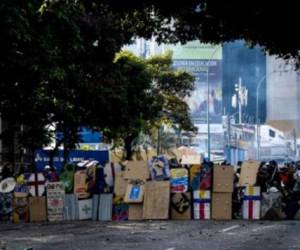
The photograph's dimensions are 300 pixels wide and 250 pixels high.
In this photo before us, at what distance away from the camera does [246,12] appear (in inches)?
271

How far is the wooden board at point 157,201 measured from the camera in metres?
20.2

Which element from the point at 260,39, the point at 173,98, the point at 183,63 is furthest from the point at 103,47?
the point at 183,63

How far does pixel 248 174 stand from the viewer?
20812mm

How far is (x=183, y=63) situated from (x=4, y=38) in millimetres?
82765

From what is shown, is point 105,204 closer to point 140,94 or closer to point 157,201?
point 157,201

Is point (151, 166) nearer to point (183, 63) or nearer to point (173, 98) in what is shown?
point (173, 98)

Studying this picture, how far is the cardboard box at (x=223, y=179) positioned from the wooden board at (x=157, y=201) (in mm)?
1357

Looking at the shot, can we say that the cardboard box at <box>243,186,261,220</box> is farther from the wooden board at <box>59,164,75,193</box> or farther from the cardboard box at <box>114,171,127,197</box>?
the wooden board at <box>59,164,75,193</box>

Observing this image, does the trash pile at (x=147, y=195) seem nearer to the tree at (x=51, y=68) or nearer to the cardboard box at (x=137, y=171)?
the cardboard box at (x=137, y=171)

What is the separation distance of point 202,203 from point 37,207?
469 cm

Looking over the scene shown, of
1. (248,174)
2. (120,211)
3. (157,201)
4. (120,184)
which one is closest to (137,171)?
(120,184)

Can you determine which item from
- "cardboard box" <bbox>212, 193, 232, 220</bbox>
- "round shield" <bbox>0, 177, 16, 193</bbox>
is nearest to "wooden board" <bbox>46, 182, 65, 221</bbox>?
"round shield" <bbox>0, 177, 16, 193</bbox>

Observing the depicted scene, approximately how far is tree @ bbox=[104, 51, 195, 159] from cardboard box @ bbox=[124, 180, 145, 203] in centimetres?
819

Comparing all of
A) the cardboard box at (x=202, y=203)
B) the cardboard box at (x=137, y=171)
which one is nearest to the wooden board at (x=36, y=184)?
the cardboard box at (x=137, y=171)
